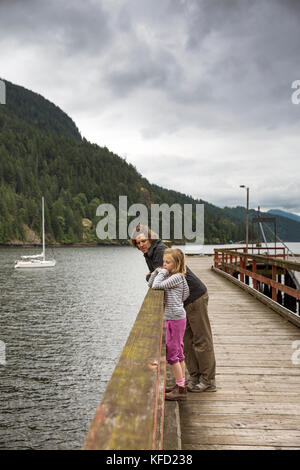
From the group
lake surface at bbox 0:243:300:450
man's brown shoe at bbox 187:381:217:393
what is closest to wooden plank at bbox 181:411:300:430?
man's brown shoe at bbox 187:381:217:393

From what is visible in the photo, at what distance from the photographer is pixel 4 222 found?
13350cm

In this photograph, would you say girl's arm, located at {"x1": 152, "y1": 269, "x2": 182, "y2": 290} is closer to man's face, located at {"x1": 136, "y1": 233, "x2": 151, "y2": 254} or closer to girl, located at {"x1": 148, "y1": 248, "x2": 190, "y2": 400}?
girl, located at {"x1": 148, "y1": 248, "x2": 190, "y2": 400}

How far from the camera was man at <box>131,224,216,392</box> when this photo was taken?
3.94 m

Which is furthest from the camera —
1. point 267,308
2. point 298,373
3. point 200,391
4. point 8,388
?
point 8,388

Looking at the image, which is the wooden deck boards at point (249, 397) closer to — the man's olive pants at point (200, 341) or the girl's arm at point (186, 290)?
the man's olive pants at point (200, 341)

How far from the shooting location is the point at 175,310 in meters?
3.81

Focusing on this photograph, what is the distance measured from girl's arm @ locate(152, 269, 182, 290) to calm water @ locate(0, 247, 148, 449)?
342 inches

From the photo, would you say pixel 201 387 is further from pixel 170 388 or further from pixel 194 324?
pixel 194 324

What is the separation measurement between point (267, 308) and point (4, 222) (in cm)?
13607
